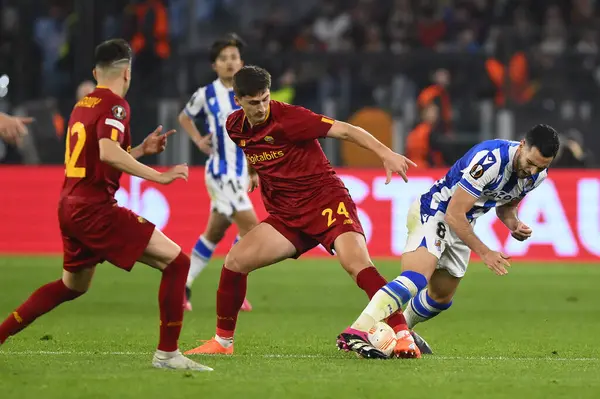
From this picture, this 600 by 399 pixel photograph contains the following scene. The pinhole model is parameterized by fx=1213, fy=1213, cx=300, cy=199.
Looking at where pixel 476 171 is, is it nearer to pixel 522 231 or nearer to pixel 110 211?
pixel 522 231

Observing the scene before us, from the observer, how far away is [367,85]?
Result: 60.3 feet

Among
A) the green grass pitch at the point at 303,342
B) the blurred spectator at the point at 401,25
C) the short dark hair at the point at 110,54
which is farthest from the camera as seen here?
the blurred spectator at the point at 401,25

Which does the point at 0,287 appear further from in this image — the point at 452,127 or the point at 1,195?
the point at 452,127

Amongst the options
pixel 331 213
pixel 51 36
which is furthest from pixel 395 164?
pixel 51 36

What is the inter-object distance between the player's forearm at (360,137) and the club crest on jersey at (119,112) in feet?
4.57

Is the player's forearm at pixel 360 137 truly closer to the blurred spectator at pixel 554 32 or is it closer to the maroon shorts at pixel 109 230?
the maroon shorts at pixel 109 230

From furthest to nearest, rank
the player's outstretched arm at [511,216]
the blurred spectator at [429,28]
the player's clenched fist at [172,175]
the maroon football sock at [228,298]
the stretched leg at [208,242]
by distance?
1. the blurred spectator at [429,28]
2. the stretched leg at [208,242]
3. the player's outstretched arm at [511,216]
4. the maroon football sock at [228,298]
5. the player's clenched fist at [172,175]

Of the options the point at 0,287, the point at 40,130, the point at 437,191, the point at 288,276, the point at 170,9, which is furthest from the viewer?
the point at 170,9

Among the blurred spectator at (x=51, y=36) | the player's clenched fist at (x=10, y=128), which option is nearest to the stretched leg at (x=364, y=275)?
the player's clenched fist at (x=10, y=128)

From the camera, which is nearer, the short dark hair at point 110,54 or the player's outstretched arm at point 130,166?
the player's outstretched arm at point 130,166

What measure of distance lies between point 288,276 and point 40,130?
545 cm

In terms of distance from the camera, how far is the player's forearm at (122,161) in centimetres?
660

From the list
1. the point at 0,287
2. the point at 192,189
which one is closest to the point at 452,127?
the point at 192,189

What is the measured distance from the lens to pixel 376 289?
7.65m
